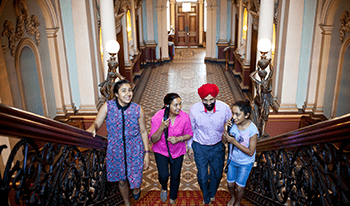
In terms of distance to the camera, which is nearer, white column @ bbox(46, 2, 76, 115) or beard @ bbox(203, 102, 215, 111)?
beard @ bbox(203, 102, 215, 111)

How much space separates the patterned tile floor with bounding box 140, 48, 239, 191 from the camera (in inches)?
241

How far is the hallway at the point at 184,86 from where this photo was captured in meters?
6.12

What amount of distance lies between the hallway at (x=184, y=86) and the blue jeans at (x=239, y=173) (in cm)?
220

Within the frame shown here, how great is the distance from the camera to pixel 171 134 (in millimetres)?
3547

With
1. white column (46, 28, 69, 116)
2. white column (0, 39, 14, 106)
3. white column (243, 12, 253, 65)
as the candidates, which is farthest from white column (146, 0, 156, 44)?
white column (0, 39, 14, 106)

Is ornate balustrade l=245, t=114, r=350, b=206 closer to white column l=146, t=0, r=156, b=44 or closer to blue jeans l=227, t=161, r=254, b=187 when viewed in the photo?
blue jeans l=227, t=161, r=254, b=187

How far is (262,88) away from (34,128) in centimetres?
463

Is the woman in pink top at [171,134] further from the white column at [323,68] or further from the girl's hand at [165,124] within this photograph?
the white column at [323,68]

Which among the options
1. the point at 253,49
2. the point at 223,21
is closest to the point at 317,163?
the point at 253,49

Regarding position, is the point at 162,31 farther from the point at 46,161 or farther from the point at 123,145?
the point at 46,161

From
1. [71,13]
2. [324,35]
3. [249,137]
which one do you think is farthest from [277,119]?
[71,13]

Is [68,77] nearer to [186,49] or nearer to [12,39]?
[12,39]

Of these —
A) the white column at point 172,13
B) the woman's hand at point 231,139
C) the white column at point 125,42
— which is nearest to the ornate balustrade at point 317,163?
the woman's hand at point 231,139

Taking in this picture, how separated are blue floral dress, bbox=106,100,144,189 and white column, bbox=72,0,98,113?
4.12 metres
